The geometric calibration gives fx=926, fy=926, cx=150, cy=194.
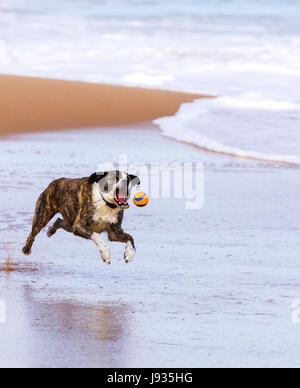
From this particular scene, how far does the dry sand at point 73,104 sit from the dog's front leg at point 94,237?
29.2 ft

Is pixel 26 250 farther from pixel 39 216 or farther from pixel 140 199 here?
pixel 140 199

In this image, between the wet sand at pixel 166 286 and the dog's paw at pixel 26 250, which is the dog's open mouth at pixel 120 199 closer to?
the wet sand at pixel 166 286

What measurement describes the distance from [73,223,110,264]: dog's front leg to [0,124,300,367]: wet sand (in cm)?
23

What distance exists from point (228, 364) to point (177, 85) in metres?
24.3

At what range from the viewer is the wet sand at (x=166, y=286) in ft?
18.7

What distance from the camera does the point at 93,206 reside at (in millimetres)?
7879

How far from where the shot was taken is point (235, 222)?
1005 cm

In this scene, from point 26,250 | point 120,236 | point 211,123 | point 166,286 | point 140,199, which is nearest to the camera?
point 166,286

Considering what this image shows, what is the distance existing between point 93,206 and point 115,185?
0.44 meters

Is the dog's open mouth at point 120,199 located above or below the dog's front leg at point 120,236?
above

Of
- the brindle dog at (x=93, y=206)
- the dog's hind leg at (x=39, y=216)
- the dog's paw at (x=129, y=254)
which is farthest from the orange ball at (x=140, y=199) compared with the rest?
the dog's hind leg at (x=39, y=216)

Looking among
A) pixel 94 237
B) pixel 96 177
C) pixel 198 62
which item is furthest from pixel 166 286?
pixel 198 62

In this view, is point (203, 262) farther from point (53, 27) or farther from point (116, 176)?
point (53, 27)

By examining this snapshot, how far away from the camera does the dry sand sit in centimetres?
1828
